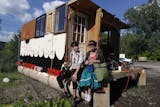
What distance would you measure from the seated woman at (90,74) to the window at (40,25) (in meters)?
4.78

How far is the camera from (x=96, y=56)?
21.0ft

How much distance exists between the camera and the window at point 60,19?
8.94 m

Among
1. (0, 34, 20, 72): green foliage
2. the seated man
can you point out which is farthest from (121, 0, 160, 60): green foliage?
the seated man

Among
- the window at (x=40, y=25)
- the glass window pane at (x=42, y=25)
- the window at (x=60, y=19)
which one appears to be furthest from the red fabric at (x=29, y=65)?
the window at (x=60, y=19)

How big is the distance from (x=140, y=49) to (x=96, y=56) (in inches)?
1569

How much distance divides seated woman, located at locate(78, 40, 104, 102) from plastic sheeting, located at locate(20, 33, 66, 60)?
2456 millimetres

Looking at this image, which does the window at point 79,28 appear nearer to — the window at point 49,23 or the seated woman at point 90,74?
the window at point 49,23

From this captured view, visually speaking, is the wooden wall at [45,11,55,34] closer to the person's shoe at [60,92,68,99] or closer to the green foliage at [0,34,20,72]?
the person's shoe at [60,92,68,99]

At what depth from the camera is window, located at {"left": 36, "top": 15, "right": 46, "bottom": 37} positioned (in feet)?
35.6

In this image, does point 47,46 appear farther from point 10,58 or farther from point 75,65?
point 10,58

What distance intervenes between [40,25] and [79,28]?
2.72m

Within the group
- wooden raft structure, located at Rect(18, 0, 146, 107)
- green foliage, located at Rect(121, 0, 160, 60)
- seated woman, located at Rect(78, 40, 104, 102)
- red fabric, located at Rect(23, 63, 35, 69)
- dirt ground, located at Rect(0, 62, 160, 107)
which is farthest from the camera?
green foliage, located at Rect(121, 0, 160, 60)

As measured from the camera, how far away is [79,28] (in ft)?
30.6

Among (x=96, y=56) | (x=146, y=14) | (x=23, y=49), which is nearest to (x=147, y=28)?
(x=146, y=14)
